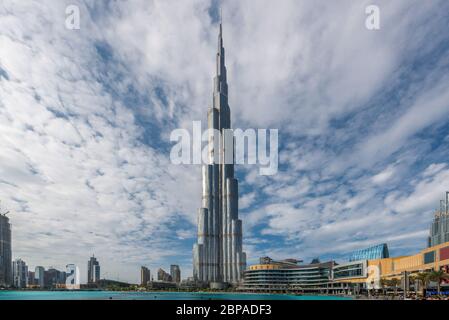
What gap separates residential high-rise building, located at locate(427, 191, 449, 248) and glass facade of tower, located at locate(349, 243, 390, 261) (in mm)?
25224

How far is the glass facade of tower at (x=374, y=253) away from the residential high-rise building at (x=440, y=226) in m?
25.2

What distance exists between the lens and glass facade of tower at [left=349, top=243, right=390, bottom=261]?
155 metres

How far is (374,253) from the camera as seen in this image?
15950 cm

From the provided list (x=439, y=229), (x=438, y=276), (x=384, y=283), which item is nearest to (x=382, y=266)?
Result: (x=384, y=283)

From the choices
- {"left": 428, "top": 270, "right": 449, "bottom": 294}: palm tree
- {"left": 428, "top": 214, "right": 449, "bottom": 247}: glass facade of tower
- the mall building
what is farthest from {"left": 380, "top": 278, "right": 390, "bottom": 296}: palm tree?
{"left": 428, "top": 270, "right": 449, "bottom": 294}: palm tree

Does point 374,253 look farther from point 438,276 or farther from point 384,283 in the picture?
point 438,276

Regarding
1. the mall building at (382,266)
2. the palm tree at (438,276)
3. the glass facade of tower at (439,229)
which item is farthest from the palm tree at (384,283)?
the palm tree at (438,276)

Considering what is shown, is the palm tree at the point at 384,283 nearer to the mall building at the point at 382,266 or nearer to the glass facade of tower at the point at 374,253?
the mall building at the point at 382,266

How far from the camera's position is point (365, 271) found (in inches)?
5674

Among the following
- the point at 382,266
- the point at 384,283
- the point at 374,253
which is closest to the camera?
the point at 384,283

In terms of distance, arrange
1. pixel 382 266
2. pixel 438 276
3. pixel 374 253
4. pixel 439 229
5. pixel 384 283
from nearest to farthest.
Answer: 1. pixel 438 276
2. pixel 384 283
3. pixel 439 229
4. pixel 382 266
5. pixel 374 253

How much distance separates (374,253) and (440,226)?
4092cm
